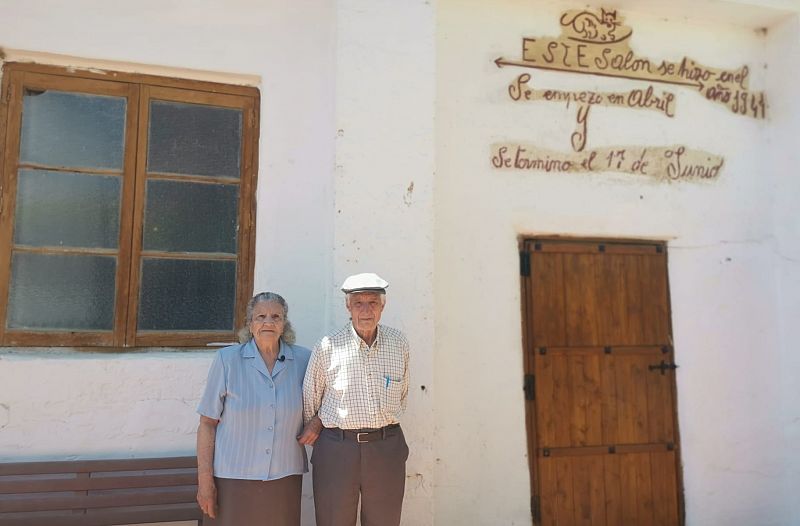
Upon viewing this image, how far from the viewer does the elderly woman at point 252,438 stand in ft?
9.25

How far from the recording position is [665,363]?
4.40 meters

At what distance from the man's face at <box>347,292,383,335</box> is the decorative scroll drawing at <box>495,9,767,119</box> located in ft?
7.19

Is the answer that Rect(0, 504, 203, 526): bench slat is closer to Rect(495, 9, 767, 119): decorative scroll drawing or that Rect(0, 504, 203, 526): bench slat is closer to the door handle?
the door handle

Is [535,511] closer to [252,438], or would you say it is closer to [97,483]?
[252,438]

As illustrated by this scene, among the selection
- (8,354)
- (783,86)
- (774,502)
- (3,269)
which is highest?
(783,86)

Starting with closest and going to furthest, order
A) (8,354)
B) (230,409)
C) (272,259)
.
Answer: (230,409) → (8,354) → (272,259)

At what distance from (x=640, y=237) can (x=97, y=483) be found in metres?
3.73

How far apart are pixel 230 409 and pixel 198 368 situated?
0.90 m

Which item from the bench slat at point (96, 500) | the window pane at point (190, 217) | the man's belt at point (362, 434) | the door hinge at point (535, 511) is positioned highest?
the window pane at point (190, 217)

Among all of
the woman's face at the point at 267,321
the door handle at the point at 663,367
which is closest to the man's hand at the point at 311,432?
the woman's face at the point at 267,321

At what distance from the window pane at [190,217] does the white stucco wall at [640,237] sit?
4.34 feet

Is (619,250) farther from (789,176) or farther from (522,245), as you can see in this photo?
(789,176)

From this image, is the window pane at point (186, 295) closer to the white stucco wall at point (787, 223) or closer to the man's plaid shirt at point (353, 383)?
the man's plaid shirt at point (353, 383)

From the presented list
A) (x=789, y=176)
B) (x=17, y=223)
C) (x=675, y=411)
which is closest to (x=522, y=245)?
(x=675, y=411)
